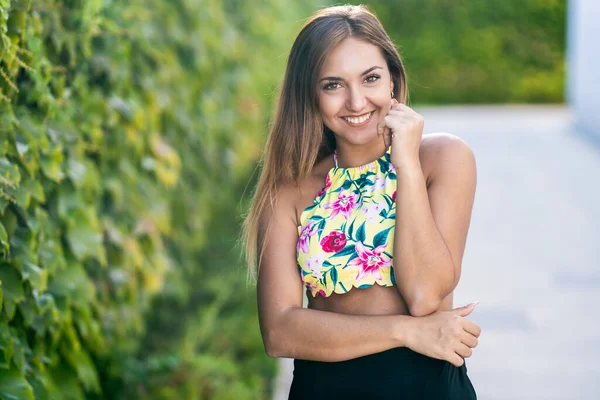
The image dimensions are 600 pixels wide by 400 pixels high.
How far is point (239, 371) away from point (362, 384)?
2.55m

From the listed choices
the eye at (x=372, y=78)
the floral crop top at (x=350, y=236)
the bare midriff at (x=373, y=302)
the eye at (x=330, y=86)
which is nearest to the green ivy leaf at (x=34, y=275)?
the floral crop top at (x=350, y=236)

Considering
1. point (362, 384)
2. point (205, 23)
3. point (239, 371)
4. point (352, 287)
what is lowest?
point (239, 371)

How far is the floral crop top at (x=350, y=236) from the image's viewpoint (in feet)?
7.72

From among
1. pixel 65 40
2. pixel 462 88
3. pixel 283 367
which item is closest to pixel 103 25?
pixel 65 40

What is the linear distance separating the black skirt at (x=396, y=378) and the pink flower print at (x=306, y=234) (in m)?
0.33

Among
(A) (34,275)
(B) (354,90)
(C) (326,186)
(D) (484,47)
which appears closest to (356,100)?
(B) (354,90)

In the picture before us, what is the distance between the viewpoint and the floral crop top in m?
2.35

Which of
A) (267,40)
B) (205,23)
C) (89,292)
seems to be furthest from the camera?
(267,40)

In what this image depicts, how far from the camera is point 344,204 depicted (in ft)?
7.99

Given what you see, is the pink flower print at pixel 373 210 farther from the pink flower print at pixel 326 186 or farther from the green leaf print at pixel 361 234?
the pink flower print at pixel 326 186

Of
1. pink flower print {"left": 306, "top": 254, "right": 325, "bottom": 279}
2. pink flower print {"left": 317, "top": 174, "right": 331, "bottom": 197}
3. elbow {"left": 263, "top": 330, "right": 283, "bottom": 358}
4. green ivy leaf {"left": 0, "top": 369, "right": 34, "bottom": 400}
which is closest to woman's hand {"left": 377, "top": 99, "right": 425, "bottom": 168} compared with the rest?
pink flower print {"left": 317, "top": 174, "right": 331, "bottom": 197}

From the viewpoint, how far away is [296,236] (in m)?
2.47

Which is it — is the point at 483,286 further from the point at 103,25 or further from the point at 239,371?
the point at 103,25

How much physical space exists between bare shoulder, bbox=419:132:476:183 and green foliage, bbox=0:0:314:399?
1116mm
